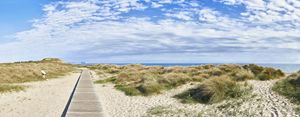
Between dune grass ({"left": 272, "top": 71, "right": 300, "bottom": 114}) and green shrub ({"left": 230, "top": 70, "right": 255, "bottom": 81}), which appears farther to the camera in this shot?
green shrub ({"left": 230, "top": 70, "right": 255, "bottom": 81})

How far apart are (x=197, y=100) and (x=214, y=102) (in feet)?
4.04

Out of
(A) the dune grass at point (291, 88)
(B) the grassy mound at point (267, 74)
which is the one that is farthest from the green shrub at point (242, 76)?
(A) the dune grass at point (291, 88)

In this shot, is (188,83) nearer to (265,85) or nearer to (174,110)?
(265,85)

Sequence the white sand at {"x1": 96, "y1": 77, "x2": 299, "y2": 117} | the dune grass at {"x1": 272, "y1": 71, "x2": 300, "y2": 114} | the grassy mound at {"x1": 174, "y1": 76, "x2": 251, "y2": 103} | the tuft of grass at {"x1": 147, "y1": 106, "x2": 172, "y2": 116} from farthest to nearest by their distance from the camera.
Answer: the grassy mound at {"x1": 174, "y1": 76, "x2": 251, "y2": 103} < the dune grass at {"x1": 272, "y1": 71, "x2": 300, "y2": 114} < the tuft of grass at {"x1": 147, "y1": 106, "x2": 172, "y2": 116} < the white sand at {"x1": 96, "y1": 77, "x2": 299, "y2": 117}

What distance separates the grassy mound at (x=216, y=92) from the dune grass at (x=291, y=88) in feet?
4.68

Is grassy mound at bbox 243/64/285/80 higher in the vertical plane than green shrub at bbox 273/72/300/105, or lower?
higher

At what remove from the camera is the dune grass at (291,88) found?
50.9 feet

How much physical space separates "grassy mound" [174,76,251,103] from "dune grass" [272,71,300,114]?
1.43 m

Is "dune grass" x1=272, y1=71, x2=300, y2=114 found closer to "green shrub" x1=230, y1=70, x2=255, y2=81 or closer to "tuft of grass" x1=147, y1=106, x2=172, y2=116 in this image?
"green shrub" x1=230, y1=70, x2=255, y2=81

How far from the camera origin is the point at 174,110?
15852mm

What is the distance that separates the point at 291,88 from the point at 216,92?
333cm

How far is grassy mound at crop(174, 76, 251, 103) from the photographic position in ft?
57.2


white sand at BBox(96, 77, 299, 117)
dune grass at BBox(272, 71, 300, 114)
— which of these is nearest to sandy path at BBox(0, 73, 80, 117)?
white sand at BBox(96, 77, 299, 117)

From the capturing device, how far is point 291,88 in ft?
56.0
